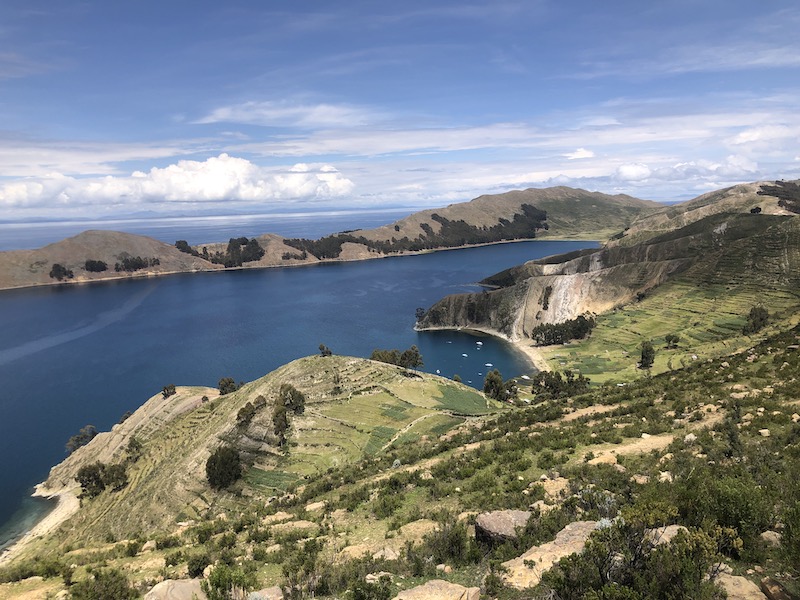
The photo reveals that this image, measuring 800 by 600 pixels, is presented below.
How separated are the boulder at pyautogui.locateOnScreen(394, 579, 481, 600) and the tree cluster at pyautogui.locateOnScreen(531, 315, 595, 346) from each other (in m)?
140

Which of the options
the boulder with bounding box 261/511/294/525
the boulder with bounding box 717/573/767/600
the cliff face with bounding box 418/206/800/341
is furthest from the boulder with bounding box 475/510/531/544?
the cliff face with bounding box 418/206/800/341

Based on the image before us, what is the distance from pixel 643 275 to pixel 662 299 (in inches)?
811

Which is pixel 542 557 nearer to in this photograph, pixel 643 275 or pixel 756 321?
pixel 756 321

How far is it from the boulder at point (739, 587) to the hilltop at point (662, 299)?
95414 mm

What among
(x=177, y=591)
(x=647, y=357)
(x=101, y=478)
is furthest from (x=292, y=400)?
(x=647, y=357)

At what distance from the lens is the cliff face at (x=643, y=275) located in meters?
128

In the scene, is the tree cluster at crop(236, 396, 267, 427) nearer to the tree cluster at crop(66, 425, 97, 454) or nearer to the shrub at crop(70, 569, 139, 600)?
the shrub at crop(70, 569, 139, 600)

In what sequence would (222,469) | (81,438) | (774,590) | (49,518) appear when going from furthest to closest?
(81,438), (49,518), (222,469), (774,590)

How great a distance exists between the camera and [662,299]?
142250 millimetres

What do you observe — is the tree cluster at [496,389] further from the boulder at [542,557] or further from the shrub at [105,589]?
the shrub at [105,589]

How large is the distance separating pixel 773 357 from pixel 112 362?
165650 mm

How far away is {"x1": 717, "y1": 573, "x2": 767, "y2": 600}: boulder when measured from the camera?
11.7 m

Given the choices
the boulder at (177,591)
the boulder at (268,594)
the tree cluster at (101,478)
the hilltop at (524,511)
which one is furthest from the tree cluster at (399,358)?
the boulder at (177,591)

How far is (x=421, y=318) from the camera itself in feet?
602
